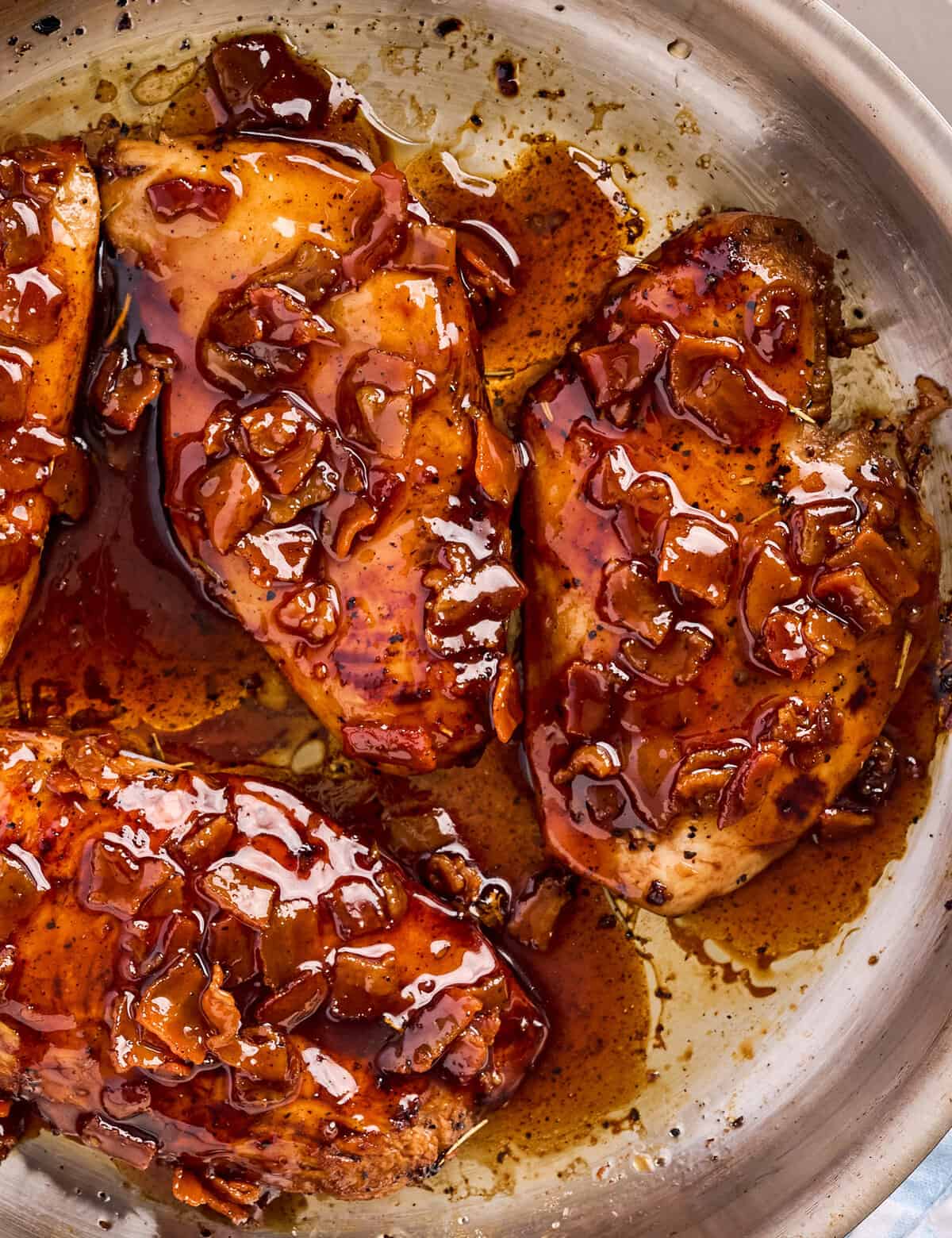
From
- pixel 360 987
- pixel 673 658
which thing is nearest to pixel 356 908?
pixel 360 987

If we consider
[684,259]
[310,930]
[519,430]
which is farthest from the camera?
[519,430]

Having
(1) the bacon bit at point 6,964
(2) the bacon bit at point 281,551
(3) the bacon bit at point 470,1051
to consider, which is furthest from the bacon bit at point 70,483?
(3) the bacon bit at point 470,1051

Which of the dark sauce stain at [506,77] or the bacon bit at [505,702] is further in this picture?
the dark sauce stain at [506,77]

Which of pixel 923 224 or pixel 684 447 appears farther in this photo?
pixel 923 224

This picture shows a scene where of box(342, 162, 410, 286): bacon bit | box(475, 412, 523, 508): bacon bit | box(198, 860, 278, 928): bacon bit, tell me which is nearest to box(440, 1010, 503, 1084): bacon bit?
box(198, 860, 278, 928): bacon bit

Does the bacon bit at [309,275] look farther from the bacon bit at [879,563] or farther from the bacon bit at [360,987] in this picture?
the bacon bit at [360,987]

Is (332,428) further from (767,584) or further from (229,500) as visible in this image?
(767,584)

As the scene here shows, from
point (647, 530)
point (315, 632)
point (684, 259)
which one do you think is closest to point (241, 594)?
point (315, 632)

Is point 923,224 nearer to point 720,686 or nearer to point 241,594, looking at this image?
point 720,686
